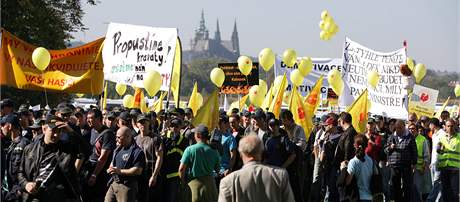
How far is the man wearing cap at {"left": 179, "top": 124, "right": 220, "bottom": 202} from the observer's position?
35.7 feet

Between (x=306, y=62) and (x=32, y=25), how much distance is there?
11.9 m

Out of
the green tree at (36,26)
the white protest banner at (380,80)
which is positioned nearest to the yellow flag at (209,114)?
the white protest banner at (380,80)

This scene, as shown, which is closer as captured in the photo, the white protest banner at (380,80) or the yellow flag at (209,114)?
the yellow flag at (209,114)

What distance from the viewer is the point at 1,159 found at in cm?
901

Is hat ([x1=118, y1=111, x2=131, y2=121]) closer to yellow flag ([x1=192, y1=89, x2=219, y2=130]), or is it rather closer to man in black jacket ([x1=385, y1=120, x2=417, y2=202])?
yellow flag ([x1=192, y1=89, x2=219, y2=130])

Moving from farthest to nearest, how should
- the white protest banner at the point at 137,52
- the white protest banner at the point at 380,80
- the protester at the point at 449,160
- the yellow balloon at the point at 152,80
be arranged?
the white protest banner at the point at 380,80
the yellow balloon at the point at 152,80
the white protest banner at the point at 137,52
the protester at the point at 449,160

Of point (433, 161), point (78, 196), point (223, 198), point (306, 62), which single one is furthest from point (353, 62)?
point (223, 198)

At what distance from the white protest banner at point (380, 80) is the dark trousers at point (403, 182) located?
11.8ft

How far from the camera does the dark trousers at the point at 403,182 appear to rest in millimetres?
14805

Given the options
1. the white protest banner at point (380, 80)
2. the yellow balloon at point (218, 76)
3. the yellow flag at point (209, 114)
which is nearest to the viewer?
the yellow flag at point (209, 114)

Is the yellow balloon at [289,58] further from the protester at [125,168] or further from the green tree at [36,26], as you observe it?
the protester at [125,168]

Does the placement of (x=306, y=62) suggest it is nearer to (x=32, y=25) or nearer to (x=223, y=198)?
(x=32, y=25)

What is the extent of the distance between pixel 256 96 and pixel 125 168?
15.0 m

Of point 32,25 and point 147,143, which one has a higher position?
point 32,25
